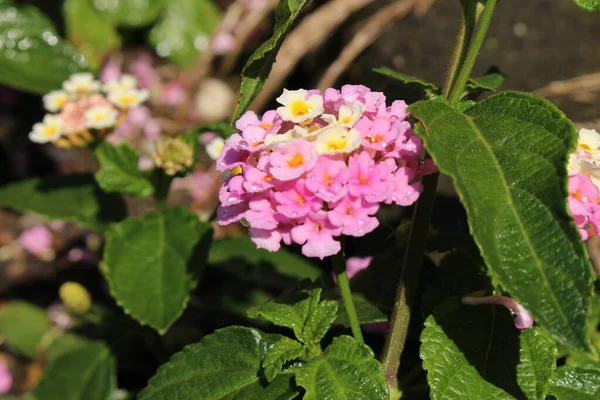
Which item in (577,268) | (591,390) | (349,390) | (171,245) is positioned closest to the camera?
(577,268)

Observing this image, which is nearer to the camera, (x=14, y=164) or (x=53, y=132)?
(x=53, y=132)

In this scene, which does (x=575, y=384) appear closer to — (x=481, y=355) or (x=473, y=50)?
(x=481, y=355)

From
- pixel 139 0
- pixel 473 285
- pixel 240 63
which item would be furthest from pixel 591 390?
pixel 139 0

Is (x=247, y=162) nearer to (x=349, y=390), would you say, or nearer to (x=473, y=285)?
(x=349, y=390)

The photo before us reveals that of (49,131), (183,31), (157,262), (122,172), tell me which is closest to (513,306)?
(157,262)

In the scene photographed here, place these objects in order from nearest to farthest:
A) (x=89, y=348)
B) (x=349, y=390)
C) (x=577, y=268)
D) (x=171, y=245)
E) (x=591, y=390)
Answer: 1. (x=577, y=268)
2. (x=349, y=390)
3. (x=591, y=390)
4. (x=171, y=245)
5. (x=89, y=348)

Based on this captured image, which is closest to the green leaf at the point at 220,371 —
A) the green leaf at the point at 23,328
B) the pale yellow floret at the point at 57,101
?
the pale yellow floret at the point at 57,101
